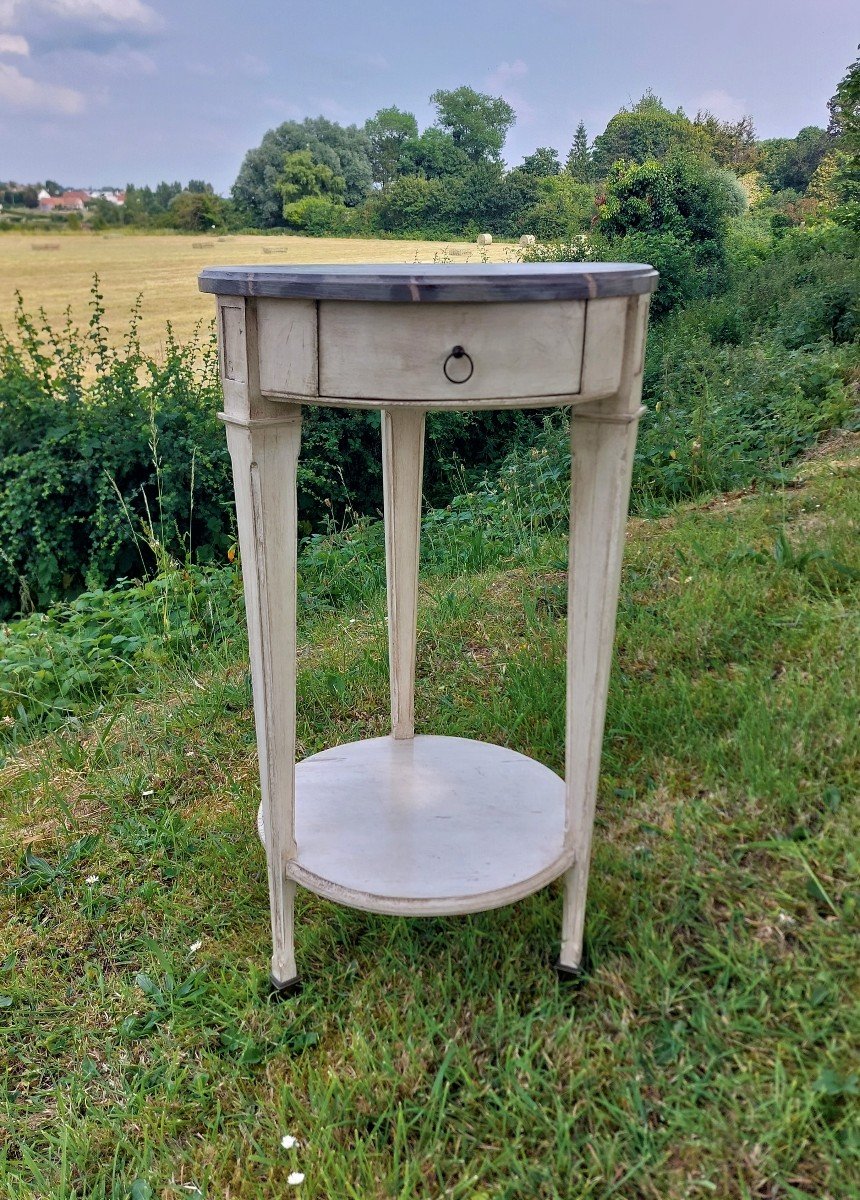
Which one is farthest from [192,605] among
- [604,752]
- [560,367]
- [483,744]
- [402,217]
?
[402,217]

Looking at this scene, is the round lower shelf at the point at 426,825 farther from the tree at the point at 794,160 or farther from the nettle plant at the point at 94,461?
the tree at the point at 794,160

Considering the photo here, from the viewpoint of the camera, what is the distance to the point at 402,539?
212 centimetres

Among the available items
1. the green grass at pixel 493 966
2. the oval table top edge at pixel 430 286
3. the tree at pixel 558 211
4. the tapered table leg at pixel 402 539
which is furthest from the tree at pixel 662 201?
the oval table top edge at pixel 430 286

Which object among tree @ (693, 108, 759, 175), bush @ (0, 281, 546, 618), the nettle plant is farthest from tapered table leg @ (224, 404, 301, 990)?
tree @ (693, 108, 759, 175)

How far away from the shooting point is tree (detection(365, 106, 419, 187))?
51.6 ft

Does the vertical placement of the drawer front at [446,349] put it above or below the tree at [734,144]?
below

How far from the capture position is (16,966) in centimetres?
192

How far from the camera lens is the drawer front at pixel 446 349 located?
1.22 meters

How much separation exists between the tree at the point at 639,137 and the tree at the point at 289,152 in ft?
14.4

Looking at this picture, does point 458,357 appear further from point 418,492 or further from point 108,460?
point 108,460

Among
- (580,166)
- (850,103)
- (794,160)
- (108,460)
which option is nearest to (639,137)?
(580,166)

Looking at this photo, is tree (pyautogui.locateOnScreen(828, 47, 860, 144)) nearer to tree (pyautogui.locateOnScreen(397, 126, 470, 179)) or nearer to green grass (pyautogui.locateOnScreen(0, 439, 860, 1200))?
green grass (pyautogui.locateOnScreen(0, 439, 860, 1200))

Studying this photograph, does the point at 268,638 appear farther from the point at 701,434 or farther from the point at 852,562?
the point at 701,434

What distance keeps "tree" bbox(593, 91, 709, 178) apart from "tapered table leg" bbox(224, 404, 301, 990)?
16.7 m
